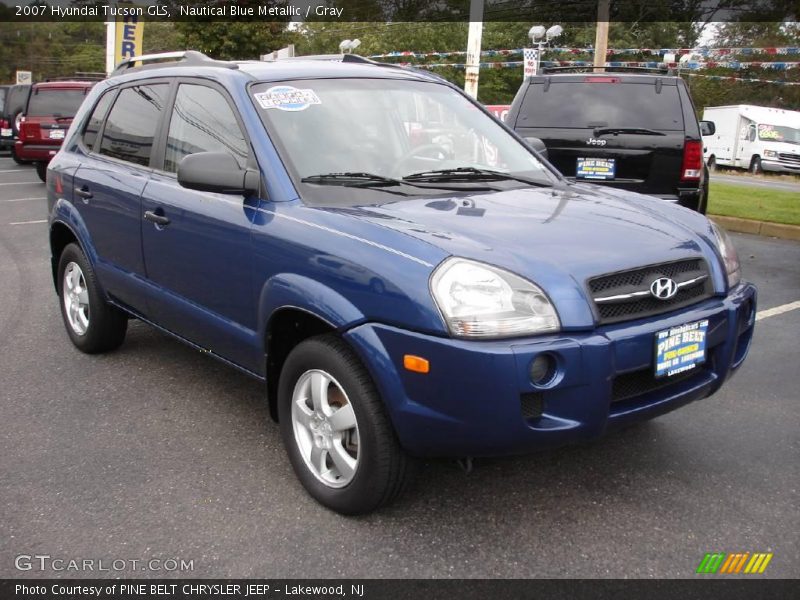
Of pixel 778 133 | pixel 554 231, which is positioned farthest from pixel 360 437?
pixel 778 133

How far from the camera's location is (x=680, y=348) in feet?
9.73

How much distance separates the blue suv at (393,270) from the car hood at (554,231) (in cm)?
1

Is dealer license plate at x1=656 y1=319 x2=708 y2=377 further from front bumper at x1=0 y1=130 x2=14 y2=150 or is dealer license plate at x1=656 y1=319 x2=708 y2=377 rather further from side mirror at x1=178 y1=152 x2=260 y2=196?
front bumper at x1=0 y1=130 x2=14 y2=150

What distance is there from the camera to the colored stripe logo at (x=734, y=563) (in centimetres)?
280

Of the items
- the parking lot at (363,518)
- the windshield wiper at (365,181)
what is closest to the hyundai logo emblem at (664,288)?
the parking lot at (363,518)

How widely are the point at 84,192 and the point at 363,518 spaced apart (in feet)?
9.26

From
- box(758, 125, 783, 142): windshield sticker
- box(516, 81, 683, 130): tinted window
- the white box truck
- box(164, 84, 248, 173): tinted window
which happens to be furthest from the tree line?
box(164, 84, 248, 173): tinted window

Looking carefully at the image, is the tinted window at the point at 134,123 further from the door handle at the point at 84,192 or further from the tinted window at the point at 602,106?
the tinted window at the point at 602,106

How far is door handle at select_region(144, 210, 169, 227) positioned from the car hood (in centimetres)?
116

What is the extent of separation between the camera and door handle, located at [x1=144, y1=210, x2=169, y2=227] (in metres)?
3.98
